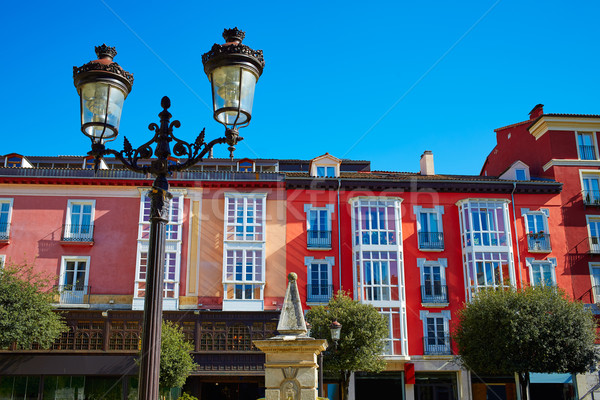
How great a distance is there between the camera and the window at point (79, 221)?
31078mm

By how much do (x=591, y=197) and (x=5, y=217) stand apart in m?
33.2

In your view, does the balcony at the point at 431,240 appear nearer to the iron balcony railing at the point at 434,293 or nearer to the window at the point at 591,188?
the iron balcony railing at the point at 434,293

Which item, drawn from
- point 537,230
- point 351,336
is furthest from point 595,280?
point 351,336

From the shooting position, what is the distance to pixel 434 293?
1259 inches

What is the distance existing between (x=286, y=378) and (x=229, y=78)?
4276mm

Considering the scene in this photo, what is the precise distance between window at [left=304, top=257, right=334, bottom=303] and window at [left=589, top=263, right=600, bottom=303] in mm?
14747

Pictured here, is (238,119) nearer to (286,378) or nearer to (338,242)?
(286,378)

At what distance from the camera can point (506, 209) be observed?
109ft

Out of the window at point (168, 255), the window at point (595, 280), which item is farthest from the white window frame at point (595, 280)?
the window at point (168, 255)

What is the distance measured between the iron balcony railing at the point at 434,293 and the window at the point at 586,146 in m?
12.0

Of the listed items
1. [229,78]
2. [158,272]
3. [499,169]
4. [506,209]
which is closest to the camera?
[158,272]

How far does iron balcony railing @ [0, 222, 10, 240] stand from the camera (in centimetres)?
3097

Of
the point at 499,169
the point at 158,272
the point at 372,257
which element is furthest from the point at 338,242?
the point at 158,272

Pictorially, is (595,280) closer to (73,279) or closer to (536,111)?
(536,111)
